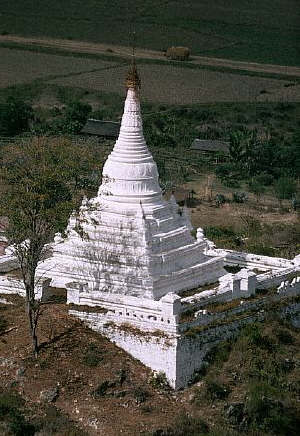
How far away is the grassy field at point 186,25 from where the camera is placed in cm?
11181

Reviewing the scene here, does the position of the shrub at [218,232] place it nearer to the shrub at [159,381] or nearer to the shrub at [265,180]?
the shrub at [265,180]

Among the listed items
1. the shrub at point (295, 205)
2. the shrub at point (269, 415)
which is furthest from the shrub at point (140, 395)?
the shrub at point (295, 205)

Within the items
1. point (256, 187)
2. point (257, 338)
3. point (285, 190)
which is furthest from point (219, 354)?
point (256, 187)

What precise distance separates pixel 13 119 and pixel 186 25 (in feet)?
126

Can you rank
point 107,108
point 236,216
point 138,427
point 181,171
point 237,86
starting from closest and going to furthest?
1. point 138,427
2. point 236,216
3. point 181,171
4. point 107,108
5. point 237,86

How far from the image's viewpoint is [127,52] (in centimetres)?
11019

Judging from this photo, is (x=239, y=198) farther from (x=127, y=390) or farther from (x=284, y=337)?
(x=127, y=390)

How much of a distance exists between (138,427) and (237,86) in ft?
234

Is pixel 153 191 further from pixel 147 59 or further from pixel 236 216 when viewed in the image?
pixel 147 59

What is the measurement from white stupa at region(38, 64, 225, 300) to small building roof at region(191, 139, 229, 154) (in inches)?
1406

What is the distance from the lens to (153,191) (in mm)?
39375

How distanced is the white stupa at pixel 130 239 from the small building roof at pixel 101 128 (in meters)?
36.7

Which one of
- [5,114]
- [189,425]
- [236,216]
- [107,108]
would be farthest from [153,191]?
[107,108]

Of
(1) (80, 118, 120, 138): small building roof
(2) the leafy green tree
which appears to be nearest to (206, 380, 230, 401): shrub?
(1) (80, 118, 120, 138): small building roof
